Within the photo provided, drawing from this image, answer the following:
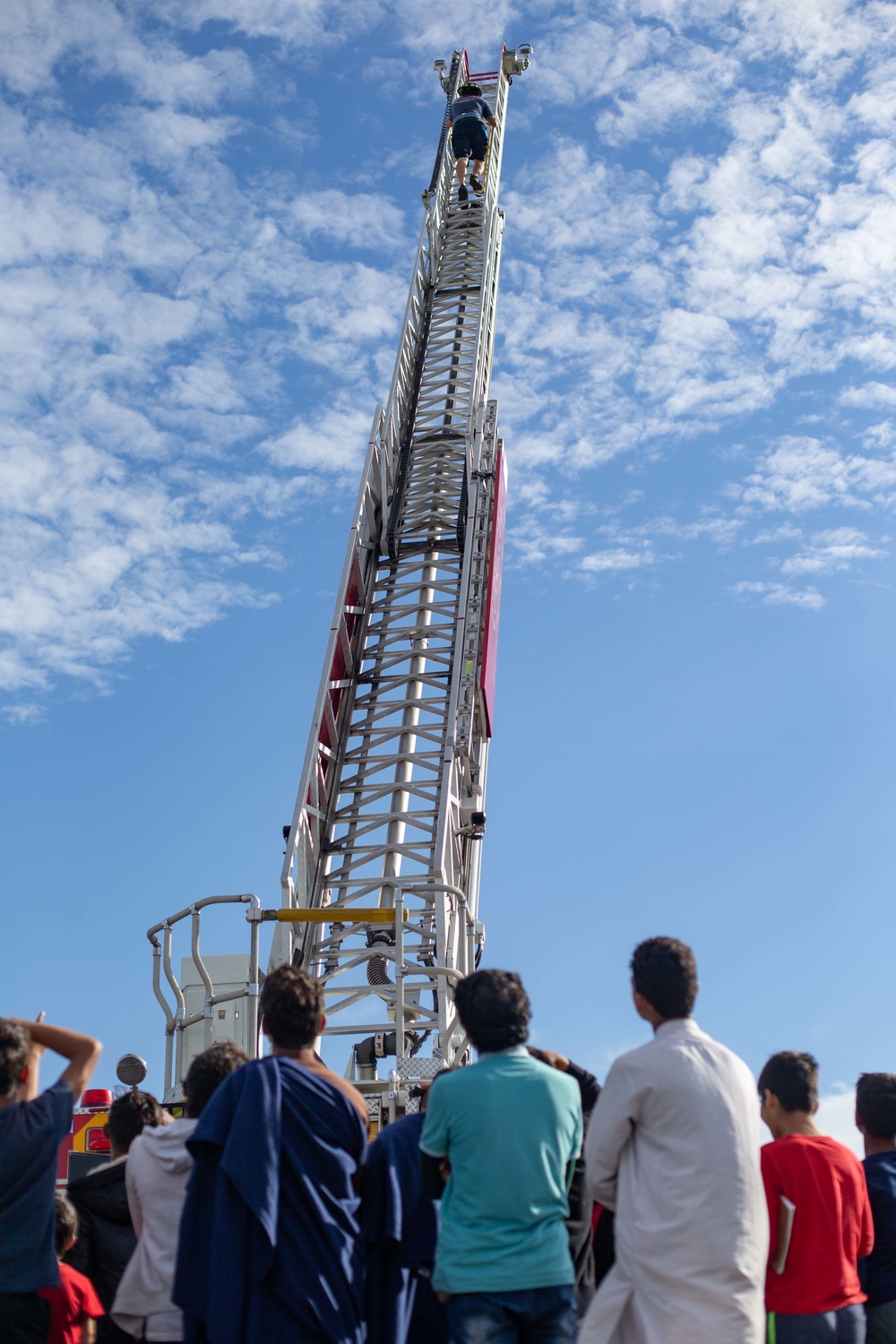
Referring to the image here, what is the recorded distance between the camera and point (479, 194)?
21.4 metres

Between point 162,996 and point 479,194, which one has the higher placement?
point 479,194

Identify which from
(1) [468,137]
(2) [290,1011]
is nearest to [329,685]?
(2) [290,1011]

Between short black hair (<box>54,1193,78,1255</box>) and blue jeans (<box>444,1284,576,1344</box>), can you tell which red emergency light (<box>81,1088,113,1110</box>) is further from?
blue jeans (<box>444,1284,576,1344</box>)

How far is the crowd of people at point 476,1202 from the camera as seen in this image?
388 cm

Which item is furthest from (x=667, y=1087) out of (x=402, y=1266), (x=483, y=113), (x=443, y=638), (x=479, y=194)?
(x=483, y=113)

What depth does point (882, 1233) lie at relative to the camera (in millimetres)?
5184

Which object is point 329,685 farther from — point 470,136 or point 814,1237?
point 470,136

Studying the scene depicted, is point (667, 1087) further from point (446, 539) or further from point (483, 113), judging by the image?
point (483, 113)

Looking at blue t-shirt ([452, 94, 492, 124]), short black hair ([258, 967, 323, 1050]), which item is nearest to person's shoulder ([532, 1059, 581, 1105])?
short black hair ([258, 967, 323, 1050])

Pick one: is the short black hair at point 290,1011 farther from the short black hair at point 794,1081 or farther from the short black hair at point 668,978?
the short black hair at point 794,1081

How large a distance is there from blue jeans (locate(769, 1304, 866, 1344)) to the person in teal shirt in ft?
2.95

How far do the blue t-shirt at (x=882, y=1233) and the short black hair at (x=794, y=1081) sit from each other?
2.30ft

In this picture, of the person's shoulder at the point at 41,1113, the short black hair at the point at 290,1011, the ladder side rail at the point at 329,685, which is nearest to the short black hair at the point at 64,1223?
the person's shoulder at the point at 41,1113

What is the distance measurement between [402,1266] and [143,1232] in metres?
0.96
